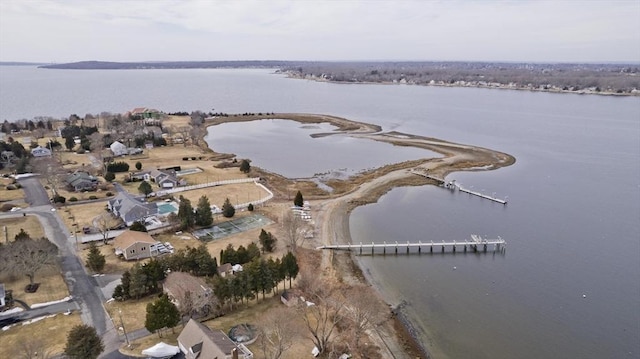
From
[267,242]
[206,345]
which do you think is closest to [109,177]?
[267,242]

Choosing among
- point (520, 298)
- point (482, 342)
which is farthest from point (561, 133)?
point (482, 342)

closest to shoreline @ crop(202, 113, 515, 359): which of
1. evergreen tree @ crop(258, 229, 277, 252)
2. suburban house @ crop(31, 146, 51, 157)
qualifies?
evergreen tree @ crop(258, 229, 277, 252)

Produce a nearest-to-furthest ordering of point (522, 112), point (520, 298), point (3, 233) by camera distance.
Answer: point (520, 298) → point (3, 233) → point (522, 112)

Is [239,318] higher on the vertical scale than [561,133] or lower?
lower

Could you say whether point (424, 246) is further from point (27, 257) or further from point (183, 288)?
point (27, 257)

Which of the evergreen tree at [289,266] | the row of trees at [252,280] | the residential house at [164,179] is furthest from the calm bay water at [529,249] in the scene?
the residential house at [164,179]

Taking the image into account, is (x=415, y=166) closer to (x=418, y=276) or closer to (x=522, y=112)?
(x=418, y=276)
